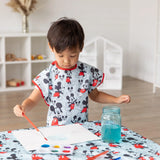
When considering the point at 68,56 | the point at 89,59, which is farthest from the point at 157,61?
the point at 68,56

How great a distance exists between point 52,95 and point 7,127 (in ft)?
5.15

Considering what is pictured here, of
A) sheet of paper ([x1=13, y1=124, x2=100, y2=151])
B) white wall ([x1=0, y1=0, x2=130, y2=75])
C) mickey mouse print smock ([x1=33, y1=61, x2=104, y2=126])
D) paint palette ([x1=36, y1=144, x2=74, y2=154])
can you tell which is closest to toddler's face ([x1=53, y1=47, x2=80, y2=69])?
mickey mouse print smock ([x1=33, y1=61, x2=104, y2=126])

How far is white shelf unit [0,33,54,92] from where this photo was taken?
15.1 feet

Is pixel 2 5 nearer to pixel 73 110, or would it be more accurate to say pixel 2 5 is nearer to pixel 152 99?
pixel 152 99

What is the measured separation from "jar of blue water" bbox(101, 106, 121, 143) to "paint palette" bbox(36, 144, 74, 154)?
0.14 meters

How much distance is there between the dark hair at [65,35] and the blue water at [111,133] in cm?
38

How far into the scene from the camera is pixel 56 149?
4.12ft

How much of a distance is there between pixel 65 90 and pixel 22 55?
10.9 ft

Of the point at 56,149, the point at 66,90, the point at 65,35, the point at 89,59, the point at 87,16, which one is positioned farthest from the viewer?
the point at 87,16

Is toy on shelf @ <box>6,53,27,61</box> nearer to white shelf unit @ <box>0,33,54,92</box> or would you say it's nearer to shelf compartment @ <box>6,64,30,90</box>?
white shelf unit @ <box>0,33,54,92</box>

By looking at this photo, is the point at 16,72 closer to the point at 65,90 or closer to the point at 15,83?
the point at 15,83

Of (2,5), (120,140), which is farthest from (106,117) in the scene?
(2,5)

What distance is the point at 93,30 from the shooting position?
5.40m

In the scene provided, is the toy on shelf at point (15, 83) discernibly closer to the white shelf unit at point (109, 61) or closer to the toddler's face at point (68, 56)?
the white shelf unit at point (109, 61)
